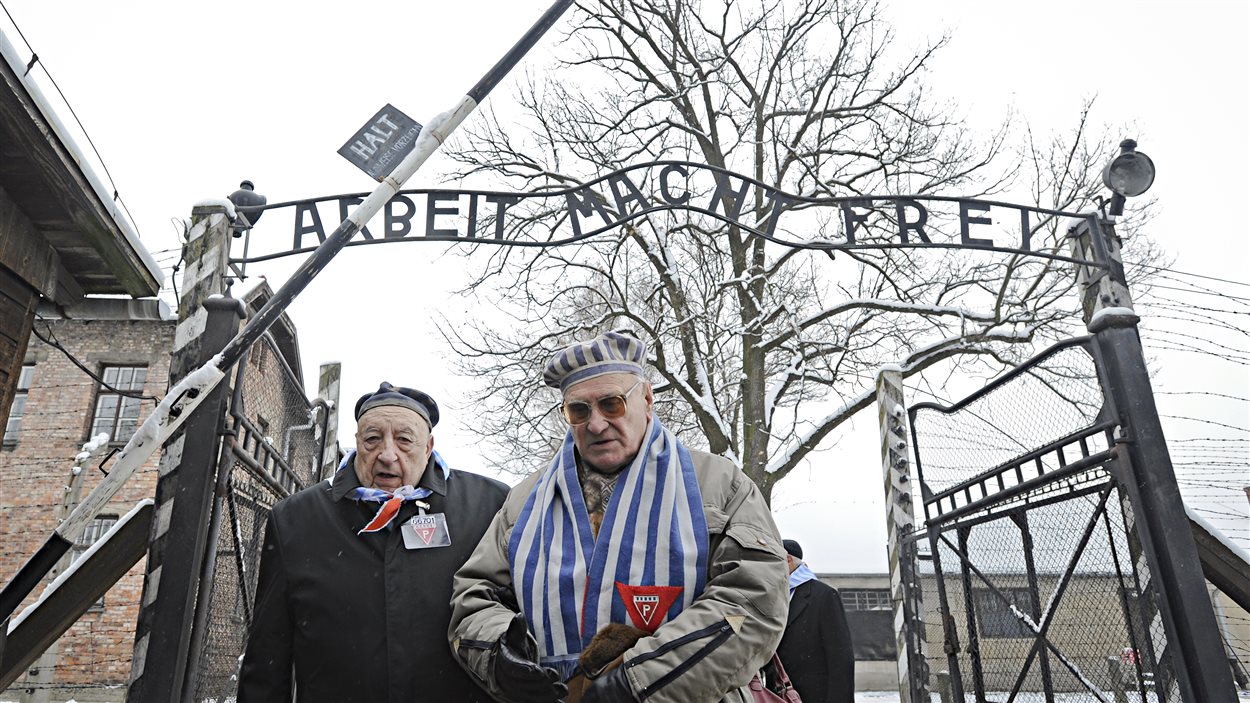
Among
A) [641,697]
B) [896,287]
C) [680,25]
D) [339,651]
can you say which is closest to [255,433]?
[339,651]

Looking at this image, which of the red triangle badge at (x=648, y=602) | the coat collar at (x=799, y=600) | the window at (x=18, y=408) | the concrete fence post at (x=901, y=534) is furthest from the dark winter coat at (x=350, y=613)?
the window at (x=18, y=408)

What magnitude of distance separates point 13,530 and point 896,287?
17205 mm

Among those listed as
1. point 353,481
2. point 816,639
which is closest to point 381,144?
point 353,481

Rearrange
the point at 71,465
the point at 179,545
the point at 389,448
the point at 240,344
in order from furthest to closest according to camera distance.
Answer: the point at 71,465, the point at 179,545, the point at 389,448, the point at 240,344

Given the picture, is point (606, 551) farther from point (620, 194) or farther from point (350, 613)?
point (620, 194)

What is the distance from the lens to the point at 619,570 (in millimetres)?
2209

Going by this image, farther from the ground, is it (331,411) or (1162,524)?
(331,411)

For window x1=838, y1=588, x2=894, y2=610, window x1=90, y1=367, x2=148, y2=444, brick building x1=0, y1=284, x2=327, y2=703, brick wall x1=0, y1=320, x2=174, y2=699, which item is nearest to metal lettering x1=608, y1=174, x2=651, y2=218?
brick building x1=0, y1=284, x2=327, y2=703

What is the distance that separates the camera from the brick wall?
51.6 ft

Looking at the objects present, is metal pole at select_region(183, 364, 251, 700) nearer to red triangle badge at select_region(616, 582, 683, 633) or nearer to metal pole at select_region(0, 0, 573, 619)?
metal pole at select_region(0, 0, 573, 619)

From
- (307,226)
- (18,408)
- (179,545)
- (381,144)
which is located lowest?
(179,545)

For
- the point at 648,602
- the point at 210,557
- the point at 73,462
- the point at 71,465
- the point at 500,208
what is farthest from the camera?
the point at 71,465

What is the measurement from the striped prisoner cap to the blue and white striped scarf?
0.26 metres

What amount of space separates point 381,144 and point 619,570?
6.30 feet
